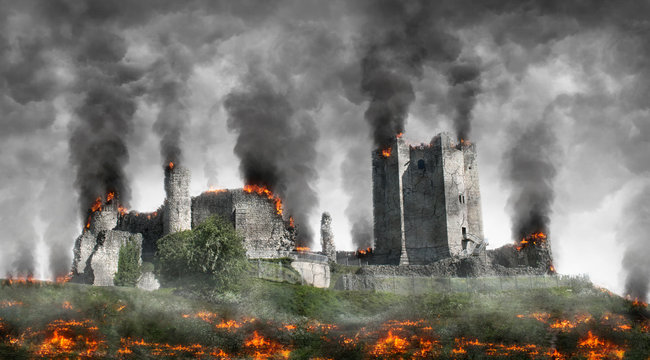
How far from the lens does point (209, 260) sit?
53.4 metres

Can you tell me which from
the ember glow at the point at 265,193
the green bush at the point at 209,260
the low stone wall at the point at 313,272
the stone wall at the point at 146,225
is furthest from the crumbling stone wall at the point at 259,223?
the green bush at the point at 209,260

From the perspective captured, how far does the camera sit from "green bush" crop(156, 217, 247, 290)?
53.1 m

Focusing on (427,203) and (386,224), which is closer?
(427,203)

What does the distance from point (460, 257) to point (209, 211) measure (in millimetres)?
24129

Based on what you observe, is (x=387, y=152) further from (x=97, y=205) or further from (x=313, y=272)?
(x=97, y=205)

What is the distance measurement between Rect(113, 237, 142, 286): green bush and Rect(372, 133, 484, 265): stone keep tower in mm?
31046

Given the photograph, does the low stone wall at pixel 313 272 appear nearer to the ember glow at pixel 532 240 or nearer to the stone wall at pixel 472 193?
the ember glow at pixel 532 240

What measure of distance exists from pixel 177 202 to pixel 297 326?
92.8 feet

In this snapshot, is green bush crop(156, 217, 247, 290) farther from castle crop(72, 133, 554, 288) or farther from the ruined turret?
the ruined turret

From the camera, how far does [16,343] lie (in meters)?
36.4

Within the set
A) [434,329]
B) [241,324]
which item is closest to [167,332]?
[241,324]

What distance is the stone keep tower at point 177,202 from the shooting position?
71.6 meters

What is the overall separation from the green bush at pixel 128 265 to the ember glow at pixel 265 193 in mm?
14369

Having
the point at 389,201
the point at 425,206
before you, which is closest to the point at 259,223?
the point at 389,201
